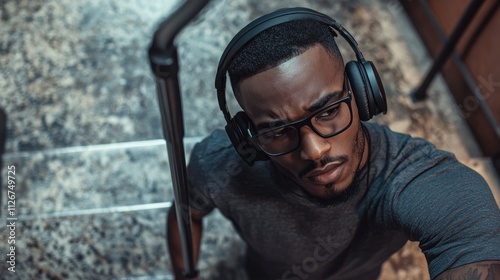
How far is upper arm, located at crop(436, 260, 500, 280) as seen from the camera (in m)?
0.84

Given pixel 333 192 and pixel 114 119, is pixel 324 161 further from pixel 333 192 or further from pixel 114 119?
pixel 114 119

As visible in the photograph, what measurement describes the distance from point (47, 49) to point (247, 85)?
1.52 metres

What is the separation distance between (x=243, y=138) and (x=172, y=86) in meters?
0.28

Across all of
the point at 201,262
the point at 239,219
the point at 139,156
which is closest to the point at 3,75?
the point at 139,156

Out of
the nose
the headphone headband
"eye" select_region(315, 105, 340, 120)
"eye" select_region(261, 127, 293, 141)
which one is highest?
the headphone headband

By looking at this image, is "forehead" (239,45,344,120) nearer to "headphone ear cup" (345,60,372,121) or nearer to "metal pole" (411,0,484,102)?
"headphone ear cup" (345,60,372,121)

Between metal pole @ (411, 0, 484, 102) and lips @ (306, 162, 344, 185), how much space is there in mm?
1173

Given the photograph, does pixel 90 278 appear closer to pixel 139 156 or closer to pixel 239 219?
pixel 139 156

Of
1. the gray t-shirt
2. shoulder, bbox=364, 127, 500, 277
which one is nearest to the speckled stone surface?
the gray t-shirt

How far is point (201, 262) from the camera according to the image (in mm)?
1727

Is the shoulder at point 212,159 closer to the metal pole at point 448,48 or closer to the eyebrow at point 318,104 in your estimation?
the eyebrow at point 318,104

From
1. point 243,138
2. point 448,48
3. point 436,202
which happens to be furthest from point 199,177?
point 448,48

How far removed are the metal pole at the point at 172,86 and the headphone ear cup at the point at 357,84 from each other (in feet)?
0.96

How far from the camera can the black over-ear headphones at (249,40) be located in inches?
33.7
